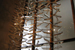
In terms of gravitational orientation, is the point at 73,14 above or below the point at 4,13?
below

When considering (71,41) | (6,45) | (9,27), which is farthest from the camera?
(9,27)

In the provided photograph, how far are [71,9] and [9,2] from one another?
1.12 m

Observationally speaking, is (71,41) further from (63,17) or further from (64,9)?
(64,9)

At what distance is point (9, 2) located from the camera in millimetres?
1756

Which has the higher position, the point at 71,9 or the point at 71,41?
the point at 71,9

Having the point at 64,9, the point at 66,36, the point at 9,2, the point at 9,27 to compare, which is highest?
the point at 9,2

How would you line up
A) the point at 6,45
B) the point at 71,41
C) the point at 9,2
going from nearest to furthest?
the point at 71,41
the point at 6,45
the point at 9,2

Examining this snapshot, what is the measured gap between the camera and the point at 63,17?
4.26 ft

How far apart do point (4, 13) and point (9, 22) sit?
0.58 feet

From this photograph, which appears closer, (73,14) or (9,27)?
(73,14)

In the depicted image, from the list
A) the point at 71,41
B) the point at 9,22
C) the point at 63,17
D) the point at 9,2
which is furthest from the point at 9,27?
the point at 71,41

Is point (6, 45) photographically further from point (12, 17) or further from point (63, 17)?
point (63, 17)

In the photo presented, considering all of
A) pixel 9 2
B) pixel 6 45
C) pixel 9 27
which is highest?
pixel 9 2

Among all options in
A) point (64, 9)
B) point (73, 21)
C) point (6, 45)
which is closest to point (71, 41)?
point (73, 21)
